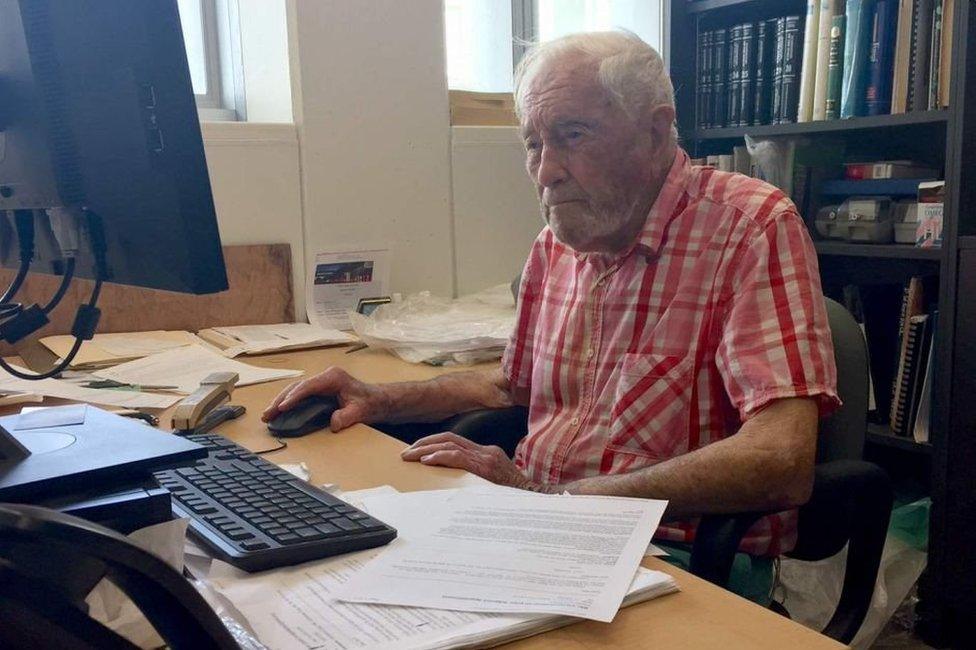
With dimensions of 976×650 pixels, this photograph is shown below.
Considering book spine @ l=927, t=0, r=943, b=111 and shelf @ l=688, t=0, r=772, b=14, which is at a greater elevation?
shelf @ l=688, t=0, r=772, b=14

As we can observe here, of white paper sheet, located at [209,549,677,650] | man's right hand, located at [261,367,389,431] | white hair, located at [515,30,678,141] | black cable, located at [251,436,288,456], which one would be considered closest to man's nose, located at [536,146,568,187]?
white hair, located at [515,30,678,141]

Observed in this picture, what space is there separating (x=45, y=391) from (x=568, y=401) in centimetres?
86

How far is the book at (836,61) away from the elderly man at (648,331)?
100cm

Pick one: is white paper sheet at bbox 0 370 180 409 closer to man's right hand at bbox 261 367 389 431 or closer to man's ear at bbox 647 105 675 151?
man's right hand at bbox 261 367 389 431

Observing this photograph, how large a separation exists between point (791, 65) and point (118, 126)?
77.8 inches

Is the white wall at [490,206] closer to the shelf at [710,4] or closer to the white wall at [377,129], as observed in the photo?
the white wall at [377,129]

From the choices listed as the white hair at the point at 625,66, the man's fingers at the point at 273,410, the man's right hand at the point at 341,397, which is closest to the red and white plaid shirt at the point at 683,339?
the white hair at the point at 625,66

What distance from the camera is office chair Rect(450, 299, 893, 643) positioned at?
1081mm

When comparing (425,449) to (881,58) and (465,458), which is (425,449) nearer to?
(465,458)

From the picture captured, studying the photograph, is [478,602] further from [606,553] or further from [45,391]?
[45,391]

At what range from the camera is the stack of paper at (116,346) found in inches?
71.1

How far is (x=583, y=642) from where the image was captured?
679mm

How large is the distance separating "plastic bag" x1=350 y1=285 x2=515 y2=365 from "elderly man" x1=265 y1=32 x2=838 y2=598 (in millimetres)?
282

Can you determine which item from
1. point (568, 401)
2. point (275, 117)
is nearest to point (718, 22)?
point (275, 117)
